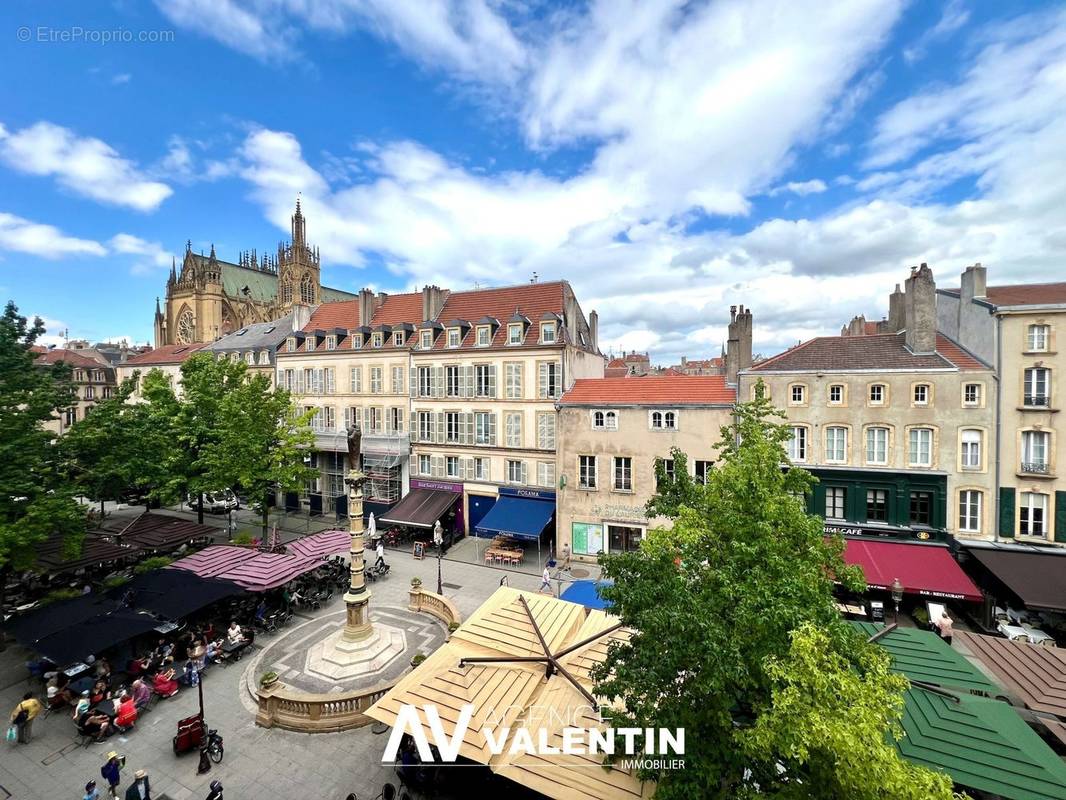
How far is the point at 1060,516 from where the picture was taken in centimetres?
1875

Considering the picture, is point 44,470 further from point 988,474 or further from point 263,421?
point 988,474

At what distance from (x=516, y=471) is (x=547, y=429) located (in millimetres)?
3402

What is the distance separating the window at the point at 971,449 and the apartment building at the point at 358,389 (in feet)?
96.8

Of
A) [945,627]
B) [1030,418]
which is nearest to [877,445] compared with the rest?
[1030,418]

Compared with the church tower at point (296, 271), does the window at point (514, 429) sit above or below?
below

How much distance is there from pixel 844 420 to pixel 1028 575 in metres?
8.08

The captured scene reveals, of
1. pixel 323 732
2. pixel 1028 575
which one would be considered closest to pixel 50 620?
pixel 323 732

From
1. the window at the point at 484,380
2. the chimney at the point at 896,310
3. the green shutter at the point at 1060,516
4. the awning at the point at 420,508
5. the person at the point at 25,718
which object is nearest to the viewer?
the person at the point at 25,718

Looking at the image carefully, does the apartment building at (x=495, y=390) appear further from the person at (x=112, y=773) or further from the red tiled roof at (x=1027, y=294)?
the red tiled roof at (x=1027, y=294)

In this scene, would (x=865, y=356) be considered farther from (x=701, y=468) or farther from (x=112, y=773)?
(x=112, y=773)

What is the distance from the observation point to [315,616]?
19.7 meters

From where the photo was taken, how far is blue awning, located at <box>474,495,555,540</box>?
25.5m

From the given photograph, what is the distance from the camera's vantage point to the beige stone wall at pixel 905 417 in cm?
1959

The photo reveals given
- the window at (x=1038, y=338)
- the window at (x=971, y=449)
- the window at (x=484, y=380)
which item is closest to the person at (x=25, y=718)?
the window at (x=484, y=380)
